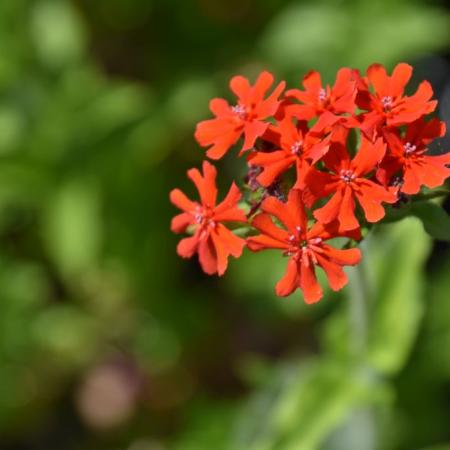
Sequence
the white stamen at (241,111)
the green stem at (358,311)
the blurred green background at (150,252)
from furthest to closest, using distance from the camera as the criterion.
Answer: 1. the blurred green background at (150,252)
2. the green stem at (358,311)
3. the white stamen at (241,111)

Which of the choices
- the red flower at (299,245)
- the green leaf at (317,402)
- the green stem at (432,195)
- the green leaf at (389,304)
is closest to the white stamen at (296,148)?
the red flower at (299,245)

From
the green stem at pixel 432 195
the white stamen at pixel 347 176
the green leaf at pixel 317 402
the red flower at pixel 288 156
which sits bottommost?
the green leaf at pixel 317 402

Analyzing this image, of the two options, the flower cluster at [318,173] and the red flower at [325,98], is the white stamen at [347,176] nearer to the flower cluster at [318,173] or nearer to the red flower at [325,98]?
the flower cluster at [318,173]

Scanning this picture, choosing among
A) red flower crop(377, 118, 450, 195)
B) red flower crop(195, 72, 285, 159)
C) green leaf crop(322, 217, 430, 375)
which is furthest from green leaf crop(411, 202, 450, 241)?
green leaf crop(322, 217, 430, 375)

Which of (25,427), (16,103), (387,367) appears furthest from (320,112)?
(25,427)

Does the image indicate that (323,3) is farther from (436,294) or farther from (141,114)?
(436,294)

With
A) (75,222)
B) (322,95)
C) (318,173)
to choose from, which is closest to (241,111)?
(322,95)

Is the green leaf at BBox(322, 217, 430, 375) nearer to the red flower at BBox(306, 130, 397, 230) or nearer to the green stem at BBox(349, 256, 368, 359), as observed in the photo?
the green stem at BBox(349, 256, 368, 359)
